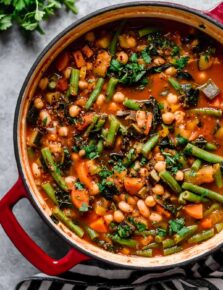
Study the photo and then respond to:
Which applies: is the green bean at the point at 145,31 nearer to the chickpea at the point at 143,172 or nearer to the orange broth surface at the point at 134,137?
the orange broth surface at the point at 134,137

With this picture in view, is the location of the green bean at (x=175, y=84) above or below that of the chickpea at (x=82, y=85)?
below

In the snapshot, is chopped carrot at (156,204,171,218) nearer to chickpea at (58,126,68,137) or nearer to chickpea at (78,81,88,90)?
chickpea at (58,126,68,137)

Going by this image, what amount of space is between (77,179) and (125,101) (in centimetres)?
53

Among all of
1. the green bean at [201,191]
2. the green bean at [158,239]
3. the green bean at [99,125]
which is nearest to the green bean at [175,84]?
the green bean at [99,125]

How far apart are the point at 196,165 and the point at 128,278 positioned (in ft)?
2.87

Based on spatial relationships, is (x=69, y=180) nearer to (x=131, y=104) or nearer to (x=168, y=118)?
(x=131, y=104)

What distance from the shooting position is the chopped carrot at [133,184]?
3.52 meters

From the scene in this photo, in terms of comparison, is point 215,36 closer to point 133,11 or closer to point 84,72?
point 133,11

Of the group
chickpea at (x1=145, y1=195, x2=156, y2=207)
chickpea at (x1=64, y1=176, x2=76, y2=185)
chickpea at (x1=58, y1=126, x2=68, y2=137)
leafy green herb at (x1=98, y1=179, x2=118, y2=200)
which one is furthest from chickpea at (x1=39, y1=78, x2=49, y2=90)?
chickpea at (x1=145, y1=195, x2=156, y2=207)

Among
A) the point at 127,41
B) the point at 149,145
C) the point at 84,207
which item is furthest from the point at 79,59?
the point at 84,207

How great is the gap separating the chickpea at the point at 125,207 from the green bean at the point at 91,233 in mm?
213

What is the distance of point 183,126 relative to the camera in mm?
3496

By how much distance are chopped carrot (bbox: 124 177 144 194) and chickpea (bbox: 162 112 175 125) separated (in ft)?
Result: 1.20

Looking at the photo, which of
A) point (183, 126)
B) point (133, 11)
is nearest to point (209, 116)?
point (183, 126)
